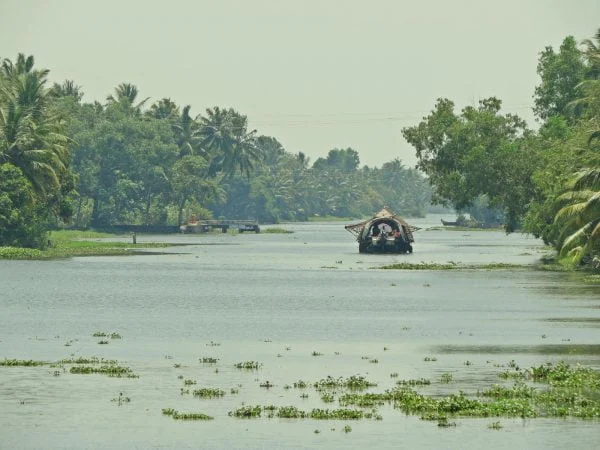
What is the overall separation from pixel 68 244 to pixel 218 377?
105 metres

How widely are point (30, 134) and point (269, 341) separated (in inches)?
2953

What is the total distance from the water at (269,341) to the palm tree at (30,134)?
16.8 m

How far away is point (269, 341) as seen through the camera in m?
48.2

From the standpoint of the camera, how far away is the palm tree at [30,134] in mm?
118250

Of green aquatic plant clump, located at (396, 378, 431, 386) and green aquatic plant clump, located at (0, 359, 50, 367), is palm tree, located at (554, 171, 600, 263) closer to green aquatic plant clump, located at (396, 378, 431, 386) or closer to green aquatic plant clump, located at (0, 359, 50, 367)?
green aquatic plant clump, located at (396, 378, 431, 386)

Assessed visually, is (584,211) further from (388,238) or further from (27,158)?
(388,238)

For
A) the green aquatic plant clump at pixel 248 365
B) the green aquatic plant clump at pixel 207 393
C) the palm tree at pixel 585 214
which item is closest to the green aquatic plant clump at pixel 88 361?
the green aquatic plant clump at pixel 248 365

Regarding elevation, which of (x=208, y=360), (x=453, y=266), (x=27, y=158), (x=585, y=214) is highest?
(x=27, y=158)

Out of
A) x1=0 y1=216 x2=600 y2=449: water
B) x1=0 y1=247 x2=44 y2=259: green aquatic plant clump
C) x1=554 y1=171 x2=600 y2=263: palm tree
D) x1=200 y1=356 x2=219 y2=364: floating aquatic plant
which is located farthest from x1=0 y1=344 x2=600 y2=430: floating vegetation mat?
x1=0 y1=247 x2=44 y2=259: green aquatic plant clump

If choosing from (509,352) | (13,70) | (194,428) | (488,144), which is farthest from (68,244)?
(194,428)

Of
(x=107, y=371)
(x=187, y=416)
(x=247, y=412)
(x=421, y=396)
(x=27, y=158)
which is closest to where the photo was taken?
(x=187, y=416)

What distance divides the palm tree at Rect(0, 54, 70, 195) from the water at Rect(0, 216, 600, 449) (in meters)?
16.8

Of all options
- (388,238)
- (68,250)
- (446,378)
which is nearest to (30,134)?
(68,250)

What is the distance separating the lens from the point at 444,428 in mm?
28578
